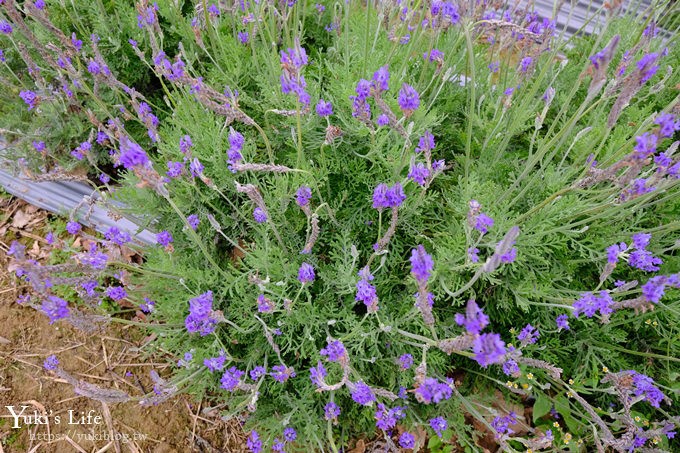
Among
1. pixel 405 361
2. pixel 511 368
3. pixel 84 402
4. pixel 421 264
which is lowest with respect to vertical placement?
pixel 84 402

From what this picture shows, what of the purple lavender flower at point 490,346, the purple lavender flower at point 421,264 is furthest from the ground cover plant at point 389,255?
the purple lavender flower at point 490,346

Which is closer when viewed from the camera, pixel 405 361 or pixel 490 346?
pixel 490 346

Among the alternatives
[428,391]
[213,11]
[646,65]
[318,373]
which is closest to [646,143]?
[646,65]

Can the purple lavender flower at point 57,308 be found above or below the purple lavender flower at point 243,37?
below

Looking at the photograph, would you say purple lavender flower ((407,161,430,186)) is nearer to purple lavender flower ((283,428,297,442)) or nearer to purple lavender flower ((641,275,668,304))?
purple lavender flower ((641,275,668,304))

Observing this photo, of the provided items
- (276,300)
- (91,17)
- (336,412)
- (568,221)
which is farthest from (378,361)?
(91,17)

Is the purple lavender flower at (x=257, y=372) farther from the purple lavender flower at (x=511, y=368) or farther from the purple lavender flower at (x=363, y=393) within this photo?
the purple lavender flower at (x=511, y=368)

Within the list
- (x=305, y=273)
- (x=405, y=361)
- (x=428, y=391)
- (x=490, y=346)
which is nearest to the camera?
(x=490, y=346)

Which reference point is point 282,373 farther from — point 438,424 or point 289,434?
point 438,424

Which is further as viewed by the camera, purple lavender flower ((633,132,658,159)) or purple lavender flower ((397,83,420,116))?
purple lavender flower ((397,83,420,116))

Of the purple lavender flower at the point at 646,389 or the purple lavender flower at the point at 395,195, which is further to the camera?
the purple lavender flower at the point at 646,389

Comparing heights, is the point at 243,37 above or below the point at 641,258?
above

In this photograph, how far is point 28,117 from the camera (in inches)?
115

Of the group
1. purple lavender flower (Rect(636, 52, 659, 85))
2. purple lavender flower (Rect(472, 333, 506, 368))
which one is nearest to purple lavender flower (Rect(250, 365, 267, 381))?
purple lavender flower (Rect(472, 333, 506, 368))
